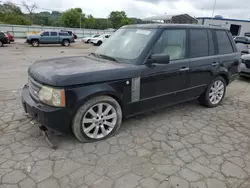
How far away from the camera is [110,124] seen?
3.21 m

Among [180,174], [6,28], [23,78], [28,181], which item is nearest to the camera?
[28,181]

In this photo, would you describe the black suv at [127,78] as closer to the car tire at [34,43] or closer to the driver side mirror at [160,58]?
the driver side mirror at [160,58]

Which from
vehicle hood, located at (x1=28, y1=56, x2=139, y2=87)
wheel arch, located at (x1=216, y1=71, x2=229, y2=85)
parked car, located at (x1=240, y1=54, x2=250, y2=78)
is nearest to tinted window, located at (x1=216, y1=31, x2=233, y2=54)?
wheel arch, located at (x1=216, y1=71, x2=229, y2=85)

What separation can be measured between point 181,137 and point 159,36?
172 cm

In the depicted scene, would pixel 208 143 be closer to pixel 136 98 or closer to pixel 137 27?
pixel 136 98

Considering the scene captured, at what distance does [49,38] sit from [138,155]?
22232 millimetres

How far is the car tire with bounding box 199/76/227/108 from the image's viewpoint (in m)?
4.49

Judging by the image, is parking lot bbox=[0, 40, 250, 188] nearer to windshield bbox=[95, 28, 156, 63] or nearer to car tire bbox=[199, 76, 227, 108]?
car tire bbox=[199, 76, 227, 108]

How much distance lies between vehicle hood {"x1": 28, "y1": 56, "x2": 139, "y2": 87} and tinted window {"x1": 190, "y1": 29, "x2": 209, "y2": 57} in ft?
4.82

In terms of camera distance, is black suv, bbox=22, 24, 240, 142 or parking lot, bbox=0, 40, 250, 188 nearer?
parking lot, bbox=0, 40, 250, 188

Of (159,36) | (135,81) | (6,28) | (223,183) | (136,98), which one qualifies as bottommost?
(223,183)

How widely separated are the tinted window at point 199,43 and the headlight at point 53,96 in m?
2.58

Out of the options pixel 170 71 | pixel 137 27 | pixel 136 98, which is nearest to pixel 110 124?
pixel 136 98

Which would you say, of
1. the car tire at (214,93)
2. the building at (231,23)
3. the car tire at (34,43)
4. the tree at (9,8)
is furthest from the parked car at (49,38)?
the tree at (9,8)
